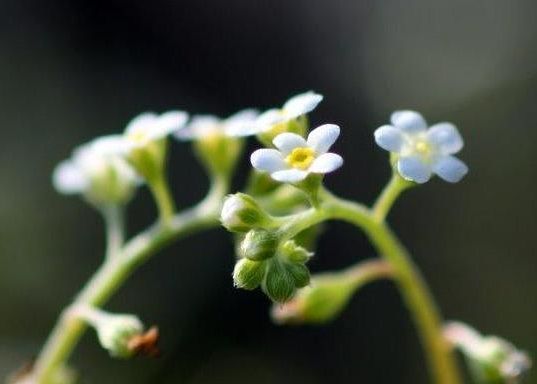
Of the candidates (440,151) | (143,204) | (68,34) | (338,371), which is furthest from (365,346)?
(440,151)

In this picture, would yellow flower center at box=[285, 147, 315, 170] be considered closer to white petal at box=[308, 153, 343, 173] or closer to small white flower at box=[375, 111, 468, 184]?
white petal at box=[308, 153, 343, 173]

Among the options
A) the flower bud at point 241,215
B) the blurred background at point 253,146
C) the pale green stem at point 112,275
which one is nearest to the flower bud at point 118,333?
the pale green stem at point 112,275

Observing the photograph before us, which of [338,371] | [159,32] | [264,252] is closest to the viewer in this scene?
[264,252]

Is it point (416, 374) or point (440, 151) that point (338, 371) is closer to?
point (416, 374)

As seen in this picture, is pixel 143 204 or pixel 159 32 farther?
pixel 159 32

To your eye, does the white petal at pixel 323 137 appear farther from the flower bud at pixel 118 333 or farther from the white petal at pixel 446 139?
the flower bud at pixel 118 333

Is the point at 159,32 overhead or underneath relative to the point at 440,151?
underneath
